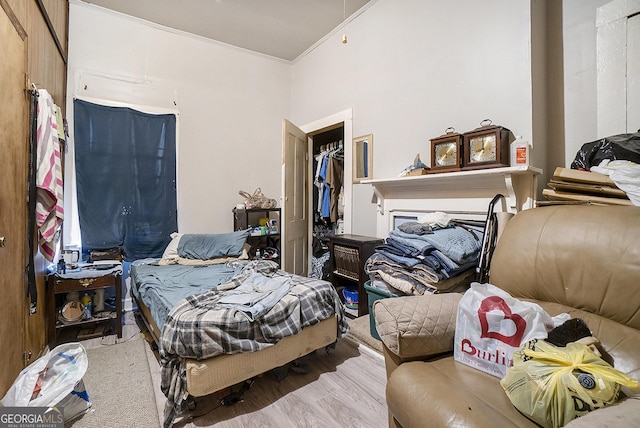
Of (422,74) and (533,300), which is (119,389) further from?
(422,74)

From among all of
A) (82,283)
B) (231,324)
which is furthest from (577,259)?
(82,283)

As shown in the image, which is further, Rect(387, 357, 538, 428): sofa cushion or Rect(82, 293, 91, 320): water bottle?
Rect(82, 293, 91, 320): water bottle

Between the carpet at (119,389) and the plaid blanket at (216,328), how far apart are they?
0.28 metres

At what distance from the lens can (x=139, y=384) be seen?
1805 mm

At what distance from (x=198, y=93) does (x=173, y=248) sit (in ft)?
6.17

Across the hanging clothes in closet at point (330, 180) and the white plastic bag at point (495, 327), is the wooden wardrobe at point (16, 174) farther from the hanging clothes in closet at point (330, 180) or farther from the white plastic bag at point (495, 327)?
the hanging clothes in closet at point (330, 180)

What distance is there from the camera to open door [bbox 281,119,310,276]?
322 cm

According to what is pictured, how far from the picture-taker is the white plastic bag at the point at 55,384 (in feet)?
4.38

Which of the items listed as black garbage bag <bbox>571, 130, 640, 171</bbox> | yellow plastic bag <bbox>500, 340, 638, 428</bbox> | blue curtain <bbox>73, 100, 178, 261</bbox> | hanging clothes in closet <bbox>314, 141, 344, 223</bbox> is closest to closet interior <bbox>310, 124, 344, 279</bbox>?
hanging clothes in closet <bbox>314, 141, 344, 223</bbox>

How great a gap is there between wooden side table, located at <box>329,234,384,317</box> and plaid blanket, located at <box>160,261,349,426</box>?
721mm

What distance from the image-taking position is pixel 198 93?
3492mm

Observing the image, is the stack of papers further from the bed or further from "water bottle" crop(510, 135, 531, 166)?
the bed

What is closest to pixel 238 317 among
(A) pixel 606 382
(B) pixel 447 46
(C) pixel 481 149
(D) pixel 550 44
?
(A) pixel 606 382

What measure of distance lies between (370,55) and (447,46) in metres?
0.86
